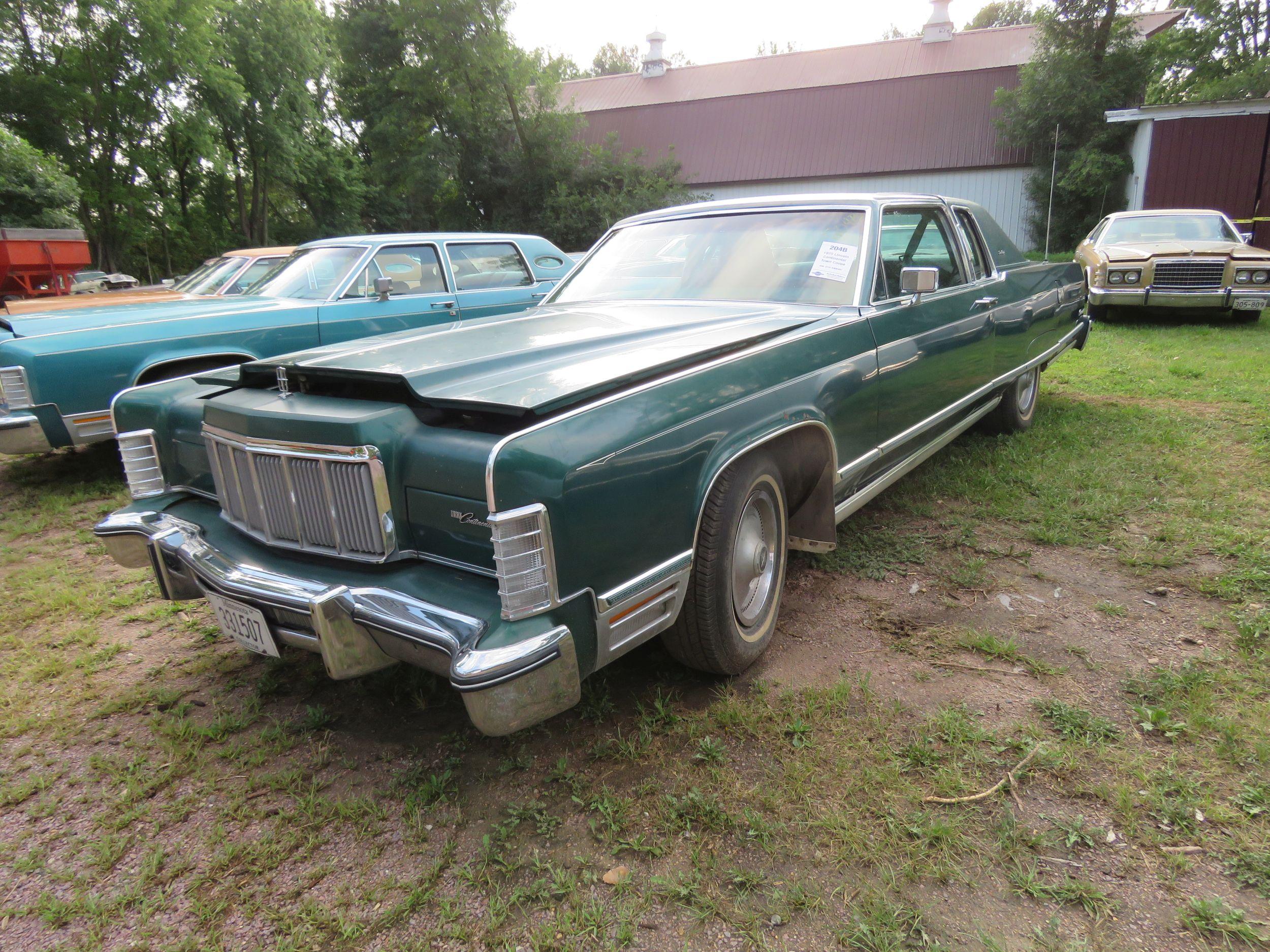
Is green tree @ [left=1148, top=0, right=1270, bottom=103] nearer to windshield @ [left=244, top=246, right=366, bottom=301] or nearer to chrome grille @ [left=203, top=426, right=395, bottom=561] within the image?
windshield @ [left=244, top=246, right=366, bottom=301]

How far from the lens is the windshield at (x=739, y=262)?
3334 mm

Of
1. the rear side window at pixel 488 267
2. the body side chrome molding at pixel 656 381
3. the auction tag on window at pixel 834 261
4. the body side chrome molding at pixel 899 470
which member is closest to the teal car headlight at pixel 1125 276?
the body side chrome molding at pixel 899 470

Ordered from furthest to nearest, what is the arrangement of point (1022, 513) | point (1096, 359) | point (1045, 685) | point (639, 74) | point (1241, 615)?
1. point (639, 74)
2. point (1096, 359)
3. point (1022, 513)
4. point (1241, 615)
5. point (1045, 685)

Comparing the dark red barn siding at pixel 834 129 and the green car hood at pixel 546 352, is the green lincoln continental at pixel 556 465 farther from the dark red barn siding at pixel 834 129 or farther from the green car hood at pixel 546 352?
the dark red barn siding at pixel 834 129

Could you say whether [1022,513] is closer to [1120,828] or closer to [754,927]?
[1120,828]

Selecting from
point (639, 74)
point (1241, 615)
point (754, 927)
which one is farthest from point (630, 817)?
point (639, 74)

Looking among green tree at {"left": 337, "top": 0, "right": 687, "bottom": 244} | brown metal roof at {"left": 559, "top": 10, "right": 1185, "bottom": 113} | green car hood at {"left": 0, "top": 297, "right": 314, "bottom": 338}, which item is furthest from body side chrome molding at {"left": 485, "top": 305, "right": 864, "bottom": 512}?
brown metal roof at {"left": 559, "top": 10, "right": 1185, "bottom": 113}

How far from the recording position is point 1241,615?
2957mm

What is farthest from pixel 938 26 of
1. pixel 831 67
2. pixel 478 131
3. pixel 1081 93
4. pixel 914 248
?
pixel 914 248

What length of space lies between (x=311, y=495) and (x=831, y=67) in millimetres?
31701

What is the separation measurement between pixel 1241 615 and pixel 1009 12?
51442mm

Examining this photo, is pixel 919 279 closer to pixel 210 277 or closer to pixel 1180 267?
pixel 210 277

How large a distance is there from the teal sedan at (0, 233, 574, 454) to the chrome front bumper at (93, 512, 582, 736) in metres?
2.25

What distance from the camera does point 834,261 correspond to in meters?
3.35
